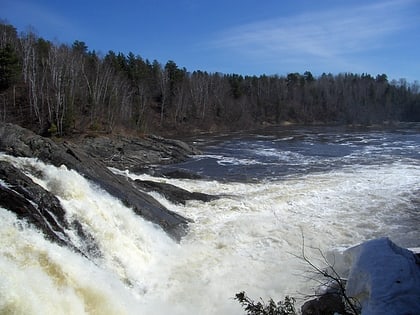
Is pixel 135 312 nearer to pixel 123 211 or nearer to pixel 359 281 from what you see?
pixel 123 211

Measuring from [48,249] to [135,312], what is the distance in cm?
245

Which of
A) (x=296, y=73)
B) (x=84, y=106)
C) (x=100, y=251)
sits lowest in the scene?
(x=100, y=251)

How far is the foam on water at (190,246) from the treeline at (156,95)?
2380 cm

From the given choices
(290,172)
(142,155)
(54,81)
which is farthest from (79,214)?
(54,81)

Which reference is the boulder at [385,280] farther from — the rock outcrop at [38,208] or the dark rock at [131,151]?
the dark rock at [131,151]

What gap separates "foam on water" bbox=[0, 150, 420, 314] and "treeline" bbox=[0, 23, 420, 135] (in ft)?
78.1

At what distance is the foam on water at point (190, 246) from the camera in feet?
27.9

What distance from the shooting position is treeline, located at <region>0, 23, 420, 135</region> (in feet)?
132

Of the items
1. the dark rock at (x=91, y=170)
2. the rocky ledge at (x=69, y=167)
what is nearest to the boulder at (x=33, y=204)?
the rocky ledge at (x=69, y=167)

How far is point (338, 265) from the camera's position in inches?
436

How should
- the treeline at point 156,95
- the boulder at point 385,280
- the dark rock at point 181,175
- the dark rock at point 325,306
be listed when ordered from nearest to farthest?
1. the boulder at point 385,280
2. the dark rock at point 325,306
3. the dark rock at point 181,175
4. the treeline at point 156,95

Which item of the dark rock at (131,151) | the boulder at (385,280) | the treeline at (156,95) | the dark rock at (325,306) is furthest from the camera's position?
the treeline at (156,95)

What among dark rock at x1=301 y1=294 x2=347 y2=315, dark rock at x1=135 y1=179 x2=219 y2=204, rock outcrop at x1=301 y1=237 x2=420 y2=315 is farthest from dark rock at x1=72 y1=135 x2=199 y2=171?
rock outcrop at x1=301 y1=237 x2=420 y2=315

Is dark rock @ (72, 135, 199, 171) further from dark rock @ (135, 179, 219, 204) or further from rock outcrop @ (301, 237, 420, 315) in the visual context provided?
rock outcrop @ (301, 237, 420, 315)
